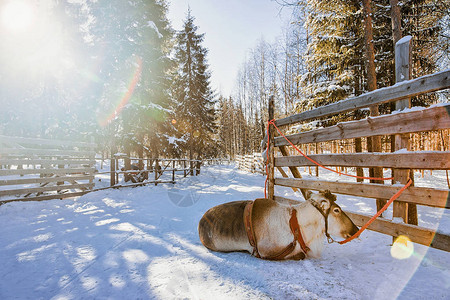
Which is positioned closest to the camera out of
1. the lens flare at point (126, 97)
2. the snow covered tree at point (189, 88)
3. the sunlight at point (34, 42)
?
the lens flare at point (126, 97)

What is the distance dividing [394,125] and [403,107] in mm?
337

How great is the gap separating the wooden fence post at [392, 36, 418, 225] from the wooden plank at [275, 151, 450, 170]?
17cm

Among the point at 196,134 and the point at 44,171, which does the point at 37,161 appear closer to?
the point at 44,171

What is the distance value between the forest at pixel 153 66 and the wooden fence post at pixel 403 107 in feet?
14.2

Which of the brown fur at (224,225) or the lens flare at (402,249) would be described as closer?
the lens flare at (402,249)

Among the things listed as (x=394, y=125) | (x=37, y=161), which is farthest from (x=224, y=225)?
(x=37, y=161)

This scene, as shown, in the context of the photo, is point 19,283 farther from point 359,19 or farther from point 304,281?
point 359,19

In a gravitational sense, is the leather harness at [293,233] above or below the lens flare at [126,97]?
below

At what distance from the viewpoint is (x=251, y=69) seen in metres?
29.5

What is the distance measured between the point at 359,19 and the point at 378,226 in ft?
28.9

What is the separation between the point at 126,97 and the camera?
11.3 m

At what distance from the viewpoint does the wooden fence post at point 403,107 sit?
2.55 meters

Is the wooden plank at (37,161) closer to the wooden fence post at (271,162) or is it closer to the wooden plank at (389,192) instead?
the wooden fence post at (271,162)

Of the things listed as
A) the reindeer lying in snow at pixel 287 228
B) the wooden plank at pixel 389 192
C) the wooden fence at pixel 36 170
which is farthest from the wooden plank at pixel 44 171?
the wooden plank at pixel 389 192
